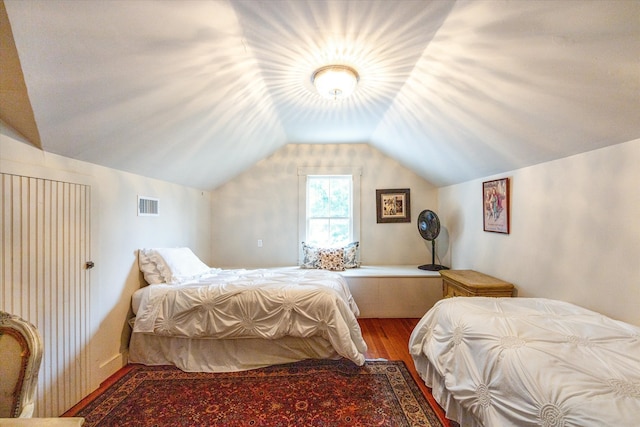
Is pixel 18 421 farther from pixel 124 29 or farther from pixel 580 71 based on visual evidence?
pixel 580 71

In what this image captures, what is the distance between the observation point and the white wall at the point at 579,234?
1563mm

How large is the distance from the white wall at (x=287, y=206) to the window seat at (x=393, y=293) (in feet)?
2.27

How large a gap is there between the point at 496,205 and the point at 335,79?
217 centimetres

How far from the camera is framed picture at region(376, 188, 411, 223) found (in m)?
4.10

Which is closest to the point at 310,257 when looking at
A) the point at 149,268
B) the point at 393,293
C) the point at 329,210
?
the point at 329,210

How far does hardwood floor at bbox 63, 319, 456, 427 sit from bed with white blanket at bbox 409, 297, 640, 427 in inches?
7.0

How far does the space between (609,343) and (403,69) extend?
6.63 feet

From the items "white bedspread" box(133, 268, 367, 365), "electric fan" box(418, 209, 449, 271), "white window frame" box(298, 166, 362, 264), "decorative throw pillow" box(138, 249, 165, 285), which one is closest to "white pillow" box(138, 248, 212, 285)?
"decorative throw pillow" box(138, 249, 165, 285)

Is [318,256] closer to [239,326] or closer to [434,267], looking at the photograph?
[434,267]

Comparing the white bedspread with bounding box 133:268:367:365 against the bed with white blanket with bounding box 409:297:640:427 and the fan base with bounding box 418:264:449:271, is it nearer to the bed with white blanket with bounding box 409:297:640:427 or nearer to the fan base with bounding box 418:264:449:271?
the bed with white blanket with bounding box 409:297:640:427

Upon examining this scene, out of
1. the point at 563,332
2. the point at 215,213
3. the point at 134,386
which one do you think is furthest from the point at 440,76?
the point at 215,213

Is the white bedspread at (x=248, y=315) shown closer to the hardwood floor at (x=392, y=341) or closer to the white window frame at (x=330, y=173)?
the hardwood floor at (x=392, y=341)

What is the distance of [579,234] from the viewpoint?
1865 mm

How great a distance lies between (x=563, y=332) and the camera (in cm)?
142
